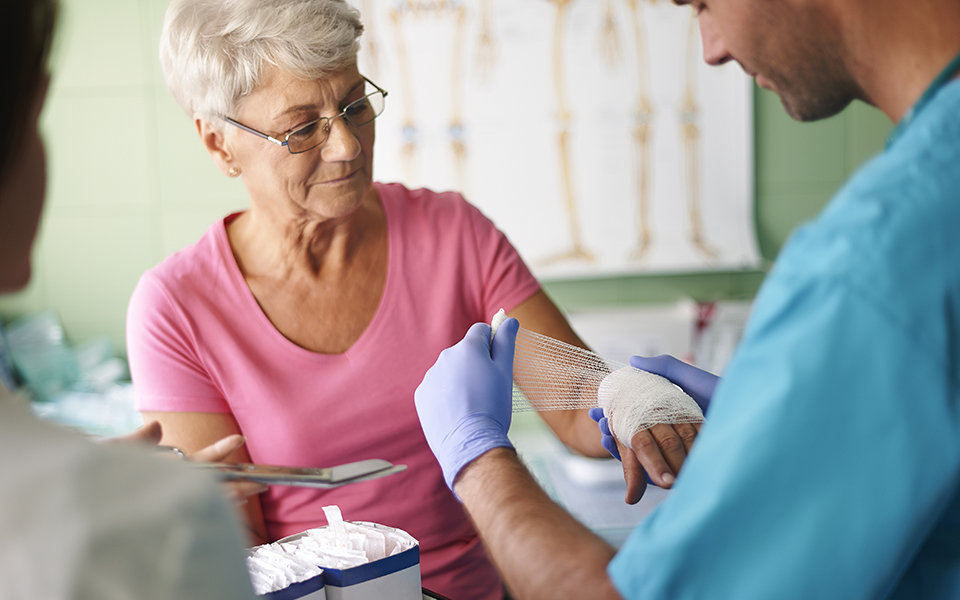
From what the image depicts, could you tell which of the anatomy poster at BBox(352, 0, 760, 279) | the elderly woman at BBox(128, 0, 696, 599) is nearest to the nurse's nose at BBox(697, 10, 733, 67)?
the elderly woman at BBox(128, 0, 696, 599)

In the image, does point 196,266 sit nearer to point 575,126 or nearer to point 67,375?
point 67,375

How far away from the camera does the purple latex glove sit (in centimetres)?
109

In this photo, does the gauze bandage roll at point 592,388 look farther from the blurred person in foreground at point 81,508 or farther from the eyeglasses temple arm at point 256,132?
the blurred person in foreground at point 81,508

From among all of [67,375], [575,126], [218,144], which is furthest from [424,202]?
[67,375]

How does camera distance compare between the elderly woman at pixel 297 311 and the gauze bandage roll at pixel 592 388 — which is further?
the elderly woman at pixel 297 311

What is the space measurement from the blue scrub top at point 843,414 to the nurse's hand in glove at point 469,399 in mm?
321

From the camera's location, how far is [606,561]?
25.1 inches

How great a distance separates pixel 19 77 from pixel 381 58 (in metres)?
2.18

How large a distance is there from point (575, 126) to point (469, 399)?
6.21 feet

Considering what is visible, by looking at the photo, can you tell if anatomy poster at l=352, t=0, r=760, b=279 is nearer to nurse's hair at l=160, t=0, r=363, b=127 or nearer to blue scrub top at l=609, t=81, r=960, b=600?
nurse's hair at l=160, t=0, r=363, b=127

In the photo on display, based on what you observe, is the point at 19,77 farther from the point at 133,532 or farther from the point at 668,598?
the point at 668,598

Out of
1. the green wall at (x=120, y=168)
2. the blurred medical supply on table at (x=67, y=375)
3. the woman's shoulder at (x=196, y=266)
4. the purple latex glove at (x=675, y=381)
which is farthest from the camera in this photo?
the green wall at (x=120, y=168)

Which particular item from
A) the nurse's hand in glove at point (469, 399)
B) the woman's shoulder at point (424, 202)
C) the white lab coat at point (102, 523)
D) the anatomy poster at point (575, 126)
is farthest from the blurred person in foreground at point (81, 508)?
the anatomy poster at point (575, 126)

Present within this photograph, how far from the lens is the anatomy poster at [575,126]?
2551 mm
